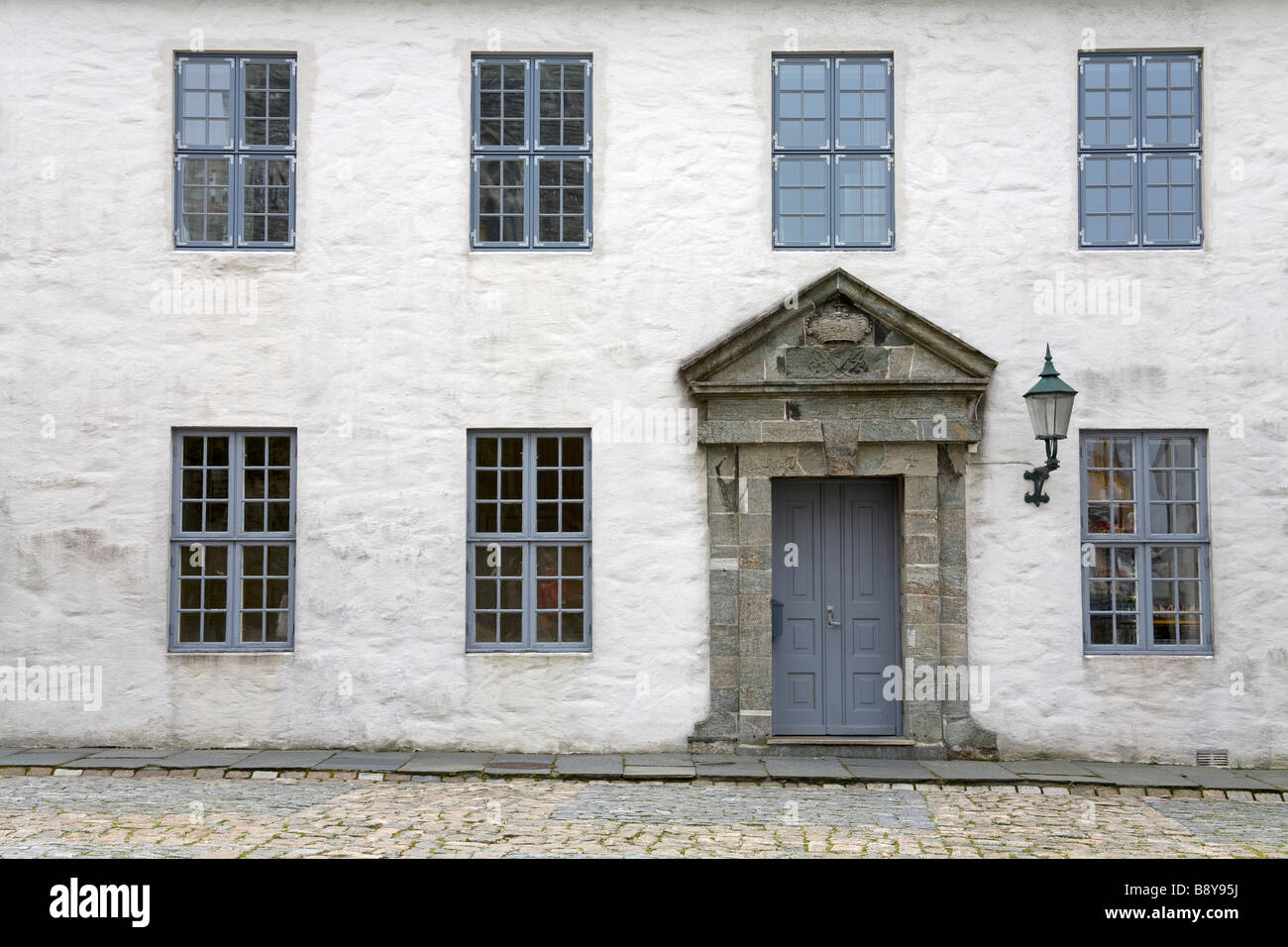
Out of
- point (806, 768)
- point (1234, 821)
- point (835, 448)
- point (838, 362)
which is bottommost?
point (1234, 821)

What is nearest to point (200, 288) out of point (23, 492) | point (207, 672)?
point (23, 492)

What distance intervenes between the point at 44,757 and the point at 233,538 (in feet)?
6.70

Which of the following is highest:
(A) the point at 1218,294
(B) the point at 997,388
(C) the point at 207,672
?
(A) the point at 1218,294

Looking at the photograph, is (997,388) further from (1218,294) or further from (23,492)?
(23,492)

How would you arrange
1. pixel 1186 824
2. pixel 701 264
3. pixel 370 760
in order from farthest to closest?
pixel 701 264 < pixel 370 760 < pixel 1186 824

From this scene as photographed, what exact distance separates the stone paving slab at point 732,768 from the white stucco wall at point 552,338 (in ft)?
1.67

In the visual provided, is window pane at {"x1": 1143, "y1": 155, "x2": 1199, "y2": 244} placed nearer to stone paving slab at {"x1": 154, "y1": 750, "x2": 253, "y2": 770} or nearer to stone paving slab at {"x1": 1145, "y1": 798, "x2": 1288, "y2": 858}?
stone paving slab at {"x1": 1145, "y1": 798, "x2": 1288, "y2": 858}

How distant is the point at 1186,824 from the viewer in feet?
26.9

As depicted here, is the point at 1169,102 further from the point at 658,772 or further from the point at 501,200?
the point at 658,772

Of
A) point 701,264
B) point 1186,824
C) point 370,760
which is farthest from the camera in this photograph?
point 701,264

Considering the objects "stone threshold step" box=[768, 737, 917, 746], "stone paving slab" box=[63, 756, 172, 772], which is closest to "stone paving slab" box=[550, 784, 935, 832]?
"stone threshold step" box=[768, 737, 917, 746]

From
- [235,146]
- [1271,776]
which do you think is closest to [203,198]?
[235,146]

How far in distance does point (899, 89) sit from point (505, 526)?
4.53m

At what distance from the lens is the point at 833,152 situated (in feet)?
34.6
